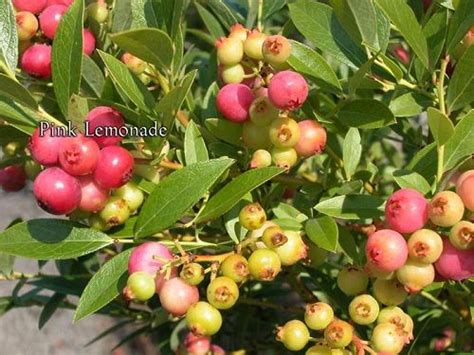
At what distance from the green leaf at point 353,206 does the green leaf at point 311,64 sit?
0.53 feet

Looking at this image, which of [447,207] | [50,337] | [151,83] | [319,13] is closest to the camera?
[447,207]

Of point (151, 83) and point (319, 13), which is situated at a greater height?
point (319, 13)

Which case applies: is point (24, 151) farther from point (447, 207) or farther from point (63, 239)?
point (447, 207)

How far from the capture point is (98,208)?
979mm

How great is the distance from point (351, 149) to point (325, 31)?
0.17 m

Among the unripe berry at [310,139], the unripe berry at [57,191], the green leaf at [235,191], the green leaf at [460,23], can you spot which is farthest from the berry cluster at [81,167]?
the green leaf at [460,23]

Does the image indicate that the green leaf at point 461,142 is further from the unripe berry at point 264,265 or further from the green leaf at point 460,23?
the unripe berry at point 264,265

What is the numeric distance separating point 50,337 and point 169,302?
3671 millimetres

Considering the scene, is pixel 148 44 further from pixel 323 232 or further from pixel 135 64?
pixel 323 232

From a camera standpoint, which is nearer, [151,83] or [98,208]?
[98,208]

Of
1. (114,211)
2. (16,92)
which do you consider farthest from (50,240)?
(16,92)

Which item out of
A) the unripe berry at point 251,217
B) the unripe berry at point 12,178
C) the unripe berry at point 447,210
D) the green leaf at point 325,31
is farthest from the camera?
the unripe berry at point 12,178

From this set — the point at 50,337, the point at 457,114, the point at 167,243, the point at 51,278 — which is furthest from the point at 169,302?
the point at 50,337

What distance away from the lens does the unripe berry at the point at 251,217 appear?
95 centimetres
